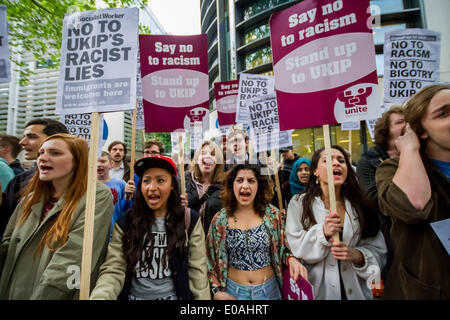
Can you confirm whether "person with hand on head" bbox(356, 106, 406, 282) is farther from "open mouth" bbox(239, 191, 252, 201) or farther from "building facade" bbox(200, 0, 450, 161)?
"building facade" bbox(200, 0, 450, 161)

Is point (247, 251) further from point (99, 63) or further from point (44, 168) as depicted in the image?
point (99, 63)

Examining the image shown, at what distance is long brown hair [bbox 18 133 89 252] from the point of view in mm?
1700

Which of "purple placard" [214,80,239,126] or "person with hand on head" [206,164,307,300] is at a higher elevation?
"purple placard" [214,80,239,126]

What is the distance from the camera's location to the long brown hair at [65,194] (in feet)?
5.58

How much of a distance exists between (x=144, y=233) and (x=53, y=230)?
642 millimetres

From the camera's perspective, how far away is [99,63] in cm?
188

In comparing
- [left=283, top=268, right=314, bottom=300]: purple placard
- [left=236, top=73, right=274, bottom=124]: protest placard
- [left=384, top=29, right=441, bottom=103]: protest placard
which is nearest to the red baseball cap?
[left=283, top=268, right=314, bottom=300]: purple placard

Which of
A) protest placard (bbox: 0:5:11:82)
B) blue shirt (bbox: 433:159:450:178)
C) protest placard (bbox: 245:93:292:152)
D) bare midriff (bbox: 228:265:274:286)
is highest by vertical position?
protest placard (bbox: 0:5:11:82)

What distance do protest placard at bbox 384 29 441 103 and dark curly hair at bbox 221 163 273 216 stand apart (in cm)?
246

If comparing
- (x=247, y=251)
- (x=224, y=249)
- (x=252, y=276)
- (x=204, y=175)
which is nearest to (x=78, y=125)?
(x=204, y=175)

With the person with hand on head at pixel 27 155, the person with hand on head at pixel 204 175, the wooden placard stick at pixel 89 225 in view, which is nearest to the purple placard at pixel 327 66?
the wooden placard stick at pixel 89 225
